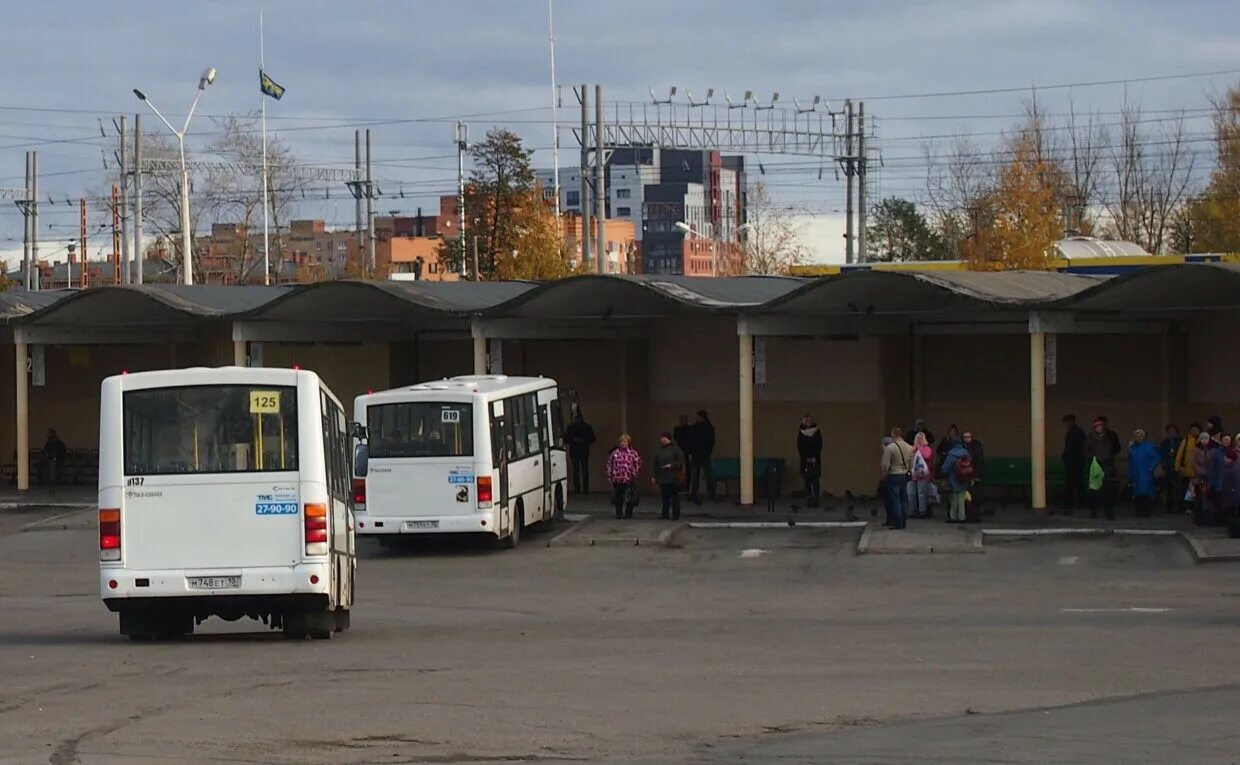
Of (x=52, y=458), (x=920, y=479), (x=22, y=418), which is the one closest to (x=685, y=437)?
(x=920, y=479)

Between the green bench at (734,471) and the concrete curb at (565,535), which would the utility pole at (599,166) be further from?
the concrete curb at (565,535)

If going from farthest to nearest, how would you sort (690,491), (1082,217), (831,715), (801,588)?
(1082,217) → (690,491) → (801,588) → (831,715)

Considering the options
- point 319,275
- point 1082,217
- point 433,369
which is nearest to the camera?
point 433,369

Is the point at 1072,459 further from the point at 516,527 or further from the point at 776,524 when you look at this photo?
the point at 516,527

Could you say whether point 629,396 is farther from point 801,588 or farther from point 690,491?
point 801,588

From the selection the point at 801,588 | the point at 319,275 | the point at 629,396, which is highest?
the point at 319,275

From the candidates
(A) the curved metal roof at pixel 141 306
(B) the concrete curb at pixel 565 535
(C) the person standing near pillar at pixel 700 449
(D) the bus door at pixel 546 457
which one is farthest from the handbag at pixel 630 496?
(A) the curved metal roof at pixel 141 306

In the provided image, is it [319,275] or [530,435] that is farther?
[319,275]

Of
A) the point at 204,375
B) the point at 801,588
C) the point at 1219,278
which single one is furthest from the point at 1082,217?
the point at 204,375

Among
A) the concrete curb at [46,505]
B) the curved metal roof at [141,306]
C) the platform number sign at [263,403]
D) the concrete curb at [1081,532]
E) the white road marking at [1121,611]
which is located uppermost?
the curved metal roof at [141,306]

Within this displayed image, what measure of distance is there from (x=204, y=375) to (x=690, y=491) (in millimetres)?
21610

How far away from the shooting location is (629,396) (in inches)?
1534

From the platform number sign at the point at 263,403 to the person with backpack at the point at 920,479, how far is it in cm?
1664

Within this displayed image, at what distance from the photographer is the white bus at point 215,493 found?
17.0 m
